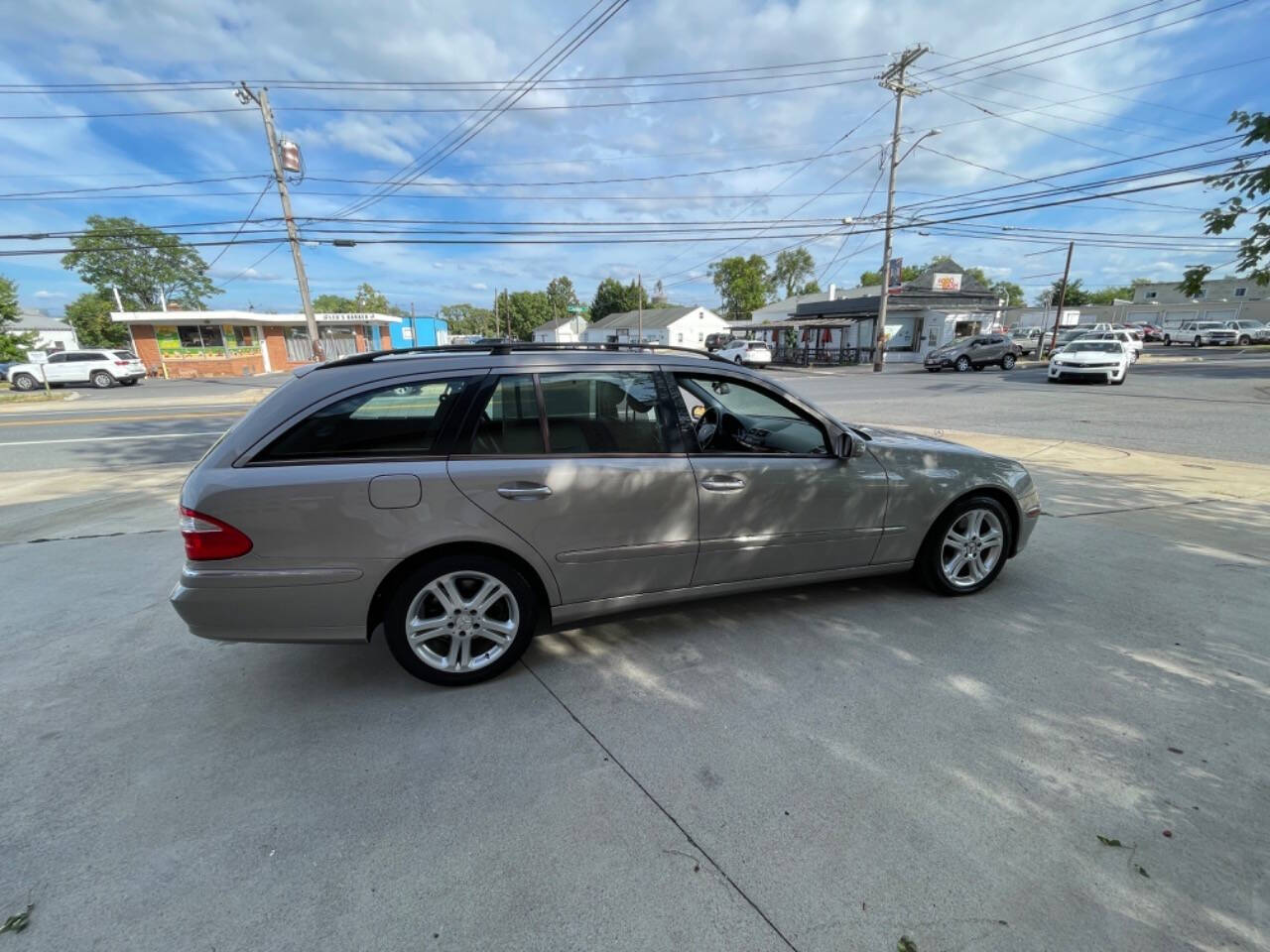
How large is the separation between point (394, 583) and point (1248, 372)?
30.2 m

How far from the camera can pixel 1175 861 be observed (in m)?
1.84

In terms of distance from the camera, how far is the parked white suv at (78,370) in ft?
85.0

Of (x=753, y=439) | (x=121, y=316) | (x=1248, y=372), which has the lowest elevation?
(x=1248, y=372)

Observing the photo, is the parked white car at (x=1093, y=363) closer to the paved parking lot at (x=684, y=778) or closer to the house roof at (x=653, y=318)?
the paved parking lot at (x=684, y=778)

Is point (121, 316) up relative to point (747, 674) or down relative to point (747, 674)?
up

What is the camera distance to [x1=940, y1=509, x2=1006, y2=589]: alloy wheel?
3641 mm

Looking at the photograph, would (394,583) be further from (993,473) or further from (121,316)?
(121,316)

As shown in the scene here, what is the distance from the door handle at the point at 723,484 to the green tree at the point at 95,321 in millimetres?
79139

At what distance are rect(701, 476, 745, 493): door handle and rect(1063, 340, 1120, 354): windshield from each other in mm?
21493

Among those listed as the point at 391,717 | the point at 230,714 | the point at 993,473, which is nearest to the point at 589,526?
the point at 391,717

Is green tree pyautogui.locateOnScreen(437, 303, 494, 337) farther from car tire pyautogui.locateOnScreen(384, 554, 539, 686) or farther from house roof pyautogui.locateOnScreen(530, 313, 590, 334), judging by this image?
car tire pyautogui.locateOnScreen(384, 554, 539, 686)

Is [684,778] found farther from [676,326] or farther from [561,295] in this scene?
[561,295]

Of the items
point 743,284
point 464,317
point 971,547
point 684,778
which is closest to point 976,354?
point 971,547

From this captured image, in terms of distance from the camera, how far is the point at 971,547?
367 centimetres
